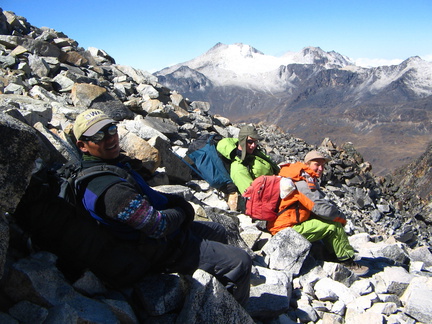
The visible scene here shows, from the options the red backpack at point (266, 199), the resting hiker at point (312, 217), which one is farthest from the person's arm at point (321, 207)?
the red backpack at point (266, 199)

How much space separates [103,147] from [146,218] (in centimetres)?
89

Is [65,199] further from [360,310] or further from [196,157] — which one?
[196,157]

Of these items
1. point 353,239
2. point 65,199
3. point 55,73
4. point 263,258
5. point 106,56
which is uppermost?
point 106,56

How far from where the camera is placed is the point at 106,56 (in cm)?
2430

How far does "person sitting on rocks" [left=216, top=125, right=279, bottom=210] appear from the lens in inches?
332

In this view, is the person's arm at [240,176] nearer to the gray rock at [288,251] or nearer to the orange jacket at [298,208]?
the orange jacket at [298,208]

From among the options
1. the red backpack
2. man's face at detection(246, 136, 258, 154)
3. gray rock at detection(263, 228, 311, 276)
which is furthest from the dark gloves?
man's face at detection(246, 136, 258, 154)

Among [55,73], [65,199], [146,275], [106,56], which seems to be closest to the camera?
[65,199]

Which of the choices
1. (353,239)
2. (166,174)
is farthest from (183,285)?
(353,239)

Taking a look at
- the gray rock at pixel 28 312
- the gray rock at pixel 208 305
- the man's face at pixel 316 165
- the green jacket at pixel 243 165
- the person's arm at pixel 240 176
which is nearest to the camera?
the gray rock at pixel 28 312

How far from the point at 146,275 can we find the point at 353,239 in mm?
6945

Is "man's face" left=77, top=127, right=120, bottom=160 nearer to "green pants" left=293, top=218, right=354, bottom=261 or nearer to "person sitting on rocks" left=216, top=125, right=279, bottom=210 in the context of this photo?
"green pants" left=293, top=218, right=354, bottom=261

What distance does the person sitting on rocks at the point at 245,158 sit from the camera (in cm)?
845

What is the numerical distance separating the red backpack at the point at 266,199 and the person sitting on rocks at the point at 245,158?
65.3 inches
